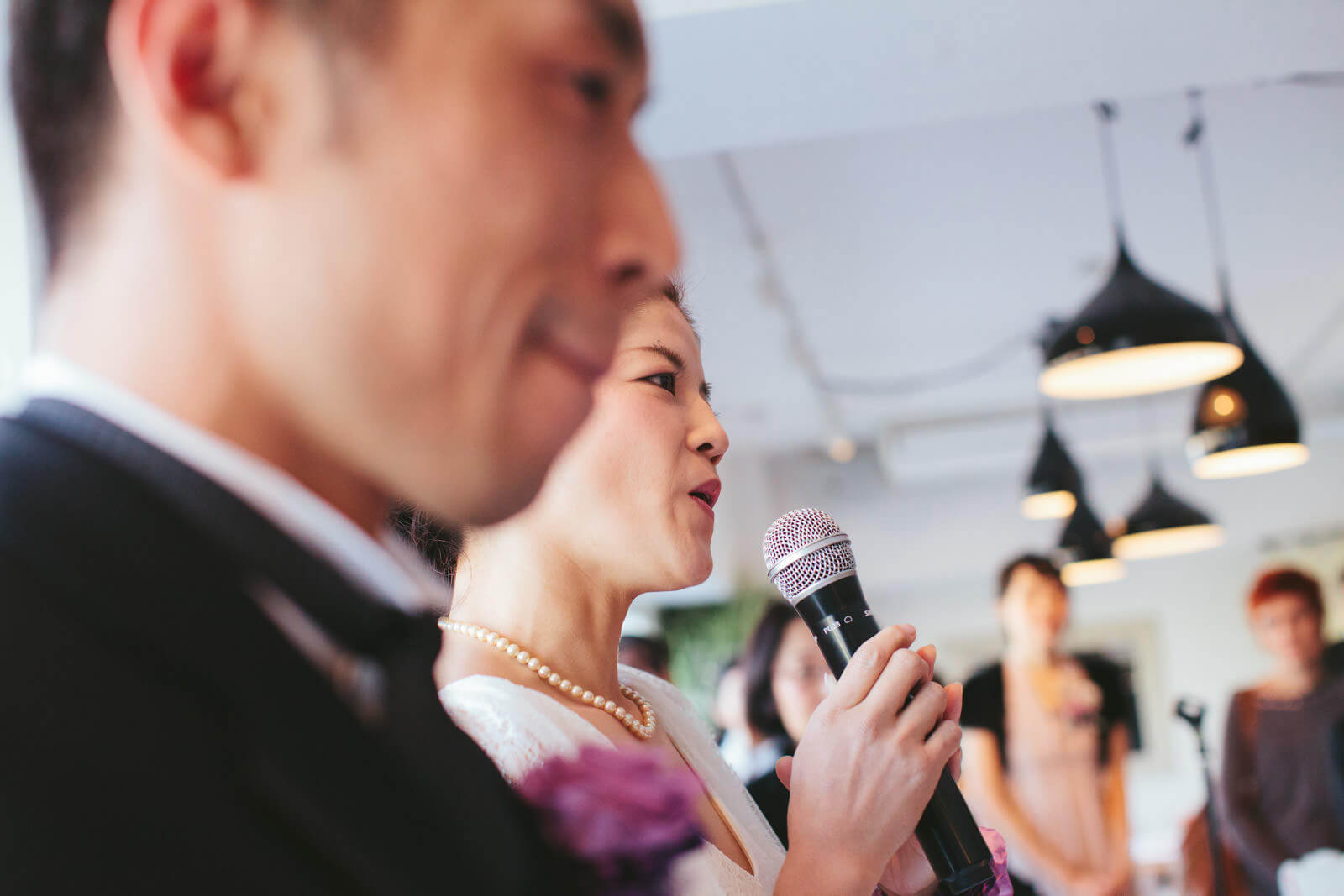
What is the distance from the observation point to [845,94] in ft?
9.49

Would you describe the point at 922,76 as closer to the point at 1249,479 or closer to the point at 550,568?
the point at 550,568

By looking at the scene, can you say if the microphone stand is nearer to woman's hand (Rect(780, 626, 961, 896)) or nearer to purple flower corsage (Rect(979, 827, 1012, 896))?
purple flower corsage (Rect(979, 827, 1012, 896))

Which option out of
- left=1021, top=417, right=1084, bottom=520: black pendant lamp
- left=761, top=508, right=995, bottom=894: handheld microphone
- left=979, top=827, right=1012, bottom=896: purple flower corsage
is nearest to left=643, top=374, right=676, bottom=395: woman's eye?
left=761, top=508, right=995, bottom=894: handheld microphone

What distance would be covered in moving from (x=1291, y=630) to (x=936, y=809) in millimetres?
3844

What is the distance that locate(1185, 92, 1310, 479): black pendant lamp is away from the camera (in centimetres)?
381

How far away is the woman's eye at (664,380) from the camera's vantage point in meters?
1.16

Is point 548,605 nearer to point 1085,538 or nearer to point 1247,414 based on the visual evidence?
point 1247,414

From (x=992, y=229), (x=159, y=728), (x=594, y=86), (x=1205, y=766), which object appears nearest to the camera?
(x=159, y=728)

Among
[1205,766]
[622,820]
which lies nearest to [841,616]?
[622,820]

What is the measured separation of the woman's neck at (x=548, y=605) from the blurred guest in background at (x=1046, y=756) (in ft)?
10.4

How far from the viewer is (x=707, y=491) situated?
1.17m

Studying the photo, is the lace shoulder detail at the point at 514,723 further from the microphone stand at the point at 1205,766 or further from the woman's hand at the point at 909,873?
the microphone stand at the point at 1205,766

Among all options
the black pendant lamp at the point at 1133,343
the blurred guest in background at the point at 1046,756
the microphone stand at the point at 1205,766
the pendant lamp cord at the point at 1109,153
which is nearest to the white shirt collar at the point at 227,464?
the microphone stand at the point at 1205,766

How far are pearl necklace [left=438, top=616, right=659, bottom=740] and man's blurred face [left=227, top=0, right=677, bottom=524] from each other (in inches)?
25.6
